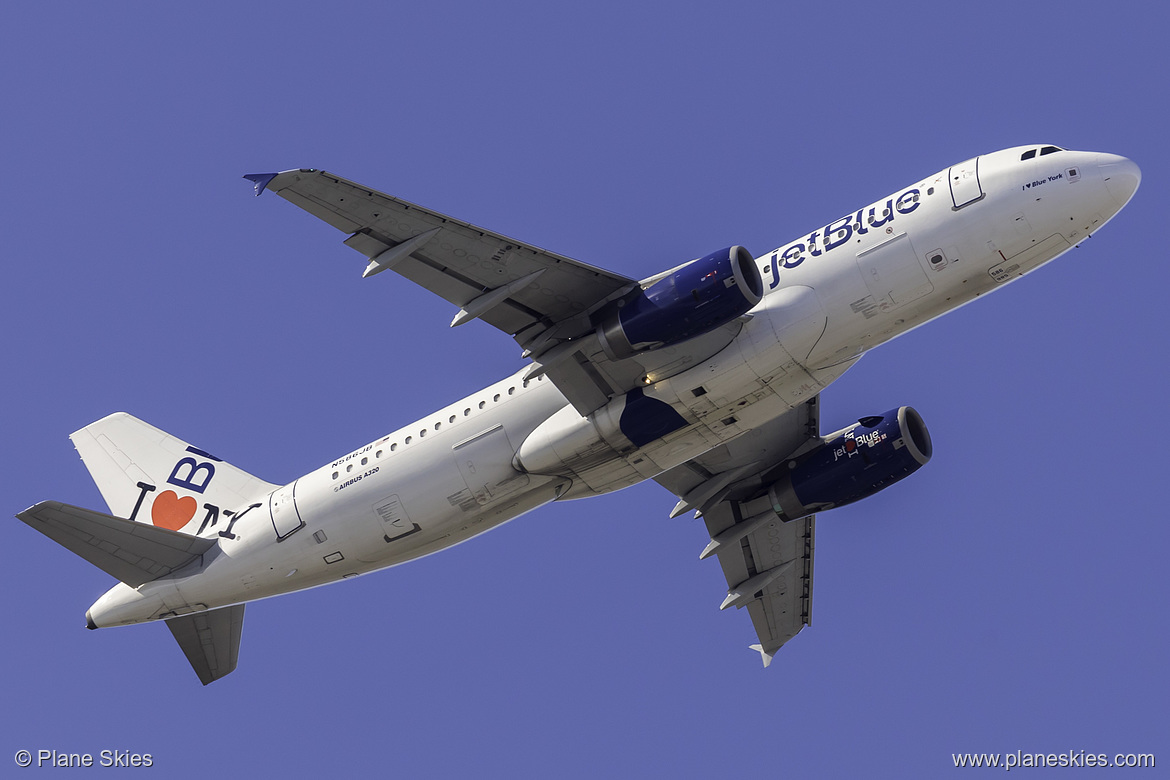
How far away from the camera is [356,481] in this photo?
113ft

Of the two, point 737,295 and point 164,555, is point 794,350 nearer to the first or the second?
point 737,295

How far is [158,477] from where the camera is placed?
1549 inches

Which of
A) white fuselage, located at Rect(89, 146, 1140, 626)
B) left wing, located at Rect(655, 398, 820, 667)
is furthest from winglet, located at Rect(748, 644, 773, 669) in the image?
white fuselage, located at Rect(89, 146, 1140, 626)

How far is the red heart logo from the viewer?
125 feet

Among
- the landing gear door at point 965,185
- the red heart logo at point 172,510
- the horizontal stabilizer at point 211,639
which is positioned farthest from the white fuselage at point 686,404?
the red heart logo at point 172,510

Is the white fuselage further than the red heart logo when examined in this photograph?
No

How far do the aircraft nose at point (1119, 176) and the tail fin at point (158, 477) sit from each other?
23.3m

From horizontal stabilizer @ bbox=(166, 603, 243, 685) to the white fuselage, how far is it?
6.97ft

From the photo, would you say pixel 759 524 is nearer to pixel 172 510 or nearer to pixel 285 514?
pixel 285 514

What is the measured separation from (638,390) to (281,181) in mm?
9857

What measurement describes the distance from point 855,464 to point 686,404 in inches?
304

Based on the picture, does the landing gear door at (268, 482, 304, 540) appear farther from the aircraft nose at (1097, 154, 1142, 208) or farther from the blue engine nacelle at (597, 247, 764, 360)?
the aircraft nose at (1097, 154, 1142, 208)

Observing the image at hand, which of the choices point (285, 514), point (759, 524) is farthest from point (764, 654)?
point (285, 514)

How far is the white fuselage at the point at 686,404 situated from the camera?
30047mm
